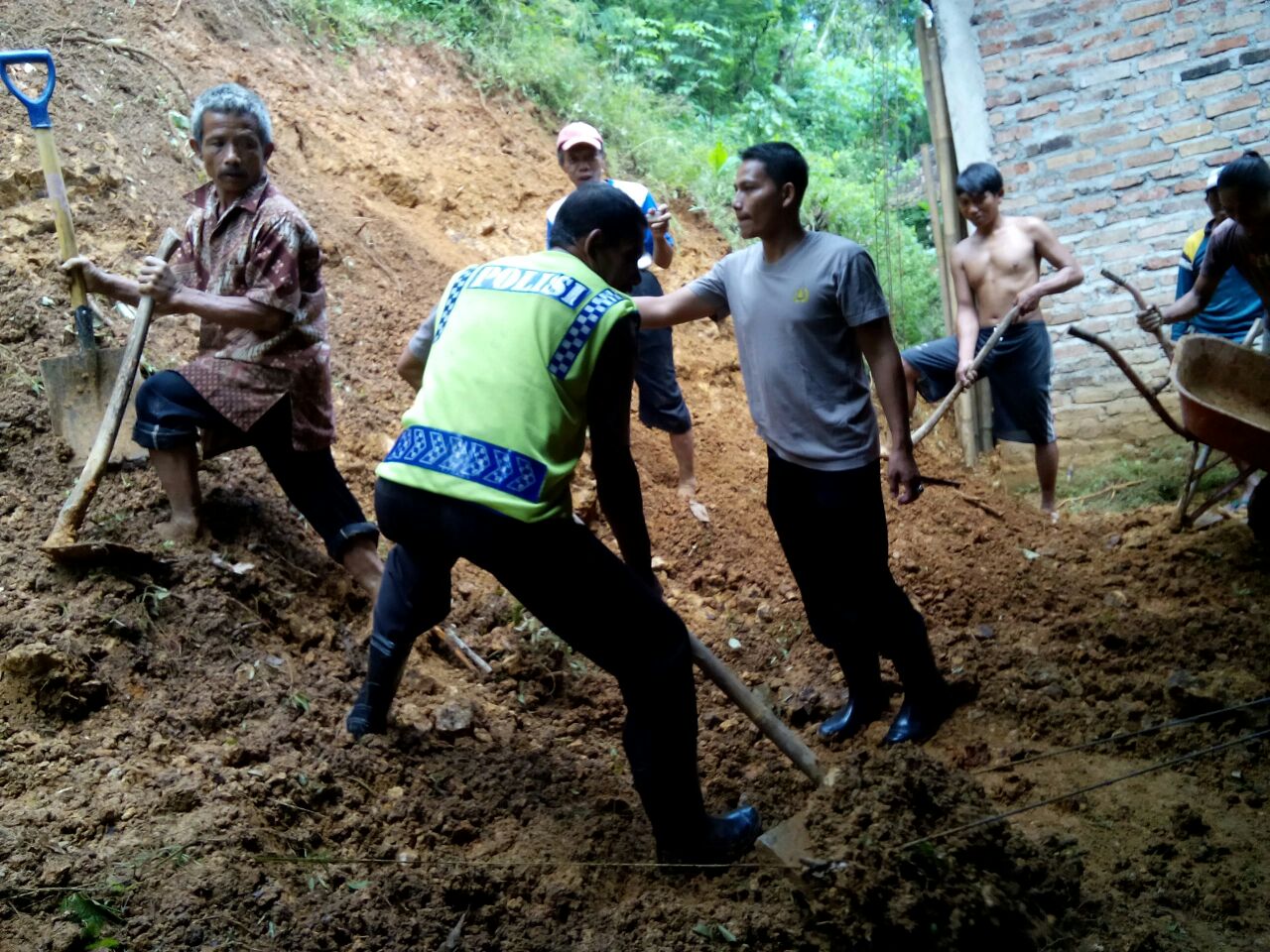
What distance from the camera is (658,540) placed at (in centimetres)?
552

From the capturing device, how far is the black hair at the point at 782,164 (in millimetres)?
3336

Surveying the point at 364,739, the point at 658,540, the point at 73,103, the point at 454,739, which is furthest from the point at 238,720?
the point at 73,103

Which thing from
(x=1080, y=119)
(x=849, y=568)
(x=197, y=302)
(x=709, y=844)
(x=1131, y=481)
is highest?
(x=197, y=302)

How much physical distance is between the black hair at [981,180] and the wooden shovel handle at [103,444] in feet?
14.5

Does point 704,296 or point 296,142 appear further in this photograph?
point 296,142

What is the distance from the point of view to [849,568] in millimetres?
3537

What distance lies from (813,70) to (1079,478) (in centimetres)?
697

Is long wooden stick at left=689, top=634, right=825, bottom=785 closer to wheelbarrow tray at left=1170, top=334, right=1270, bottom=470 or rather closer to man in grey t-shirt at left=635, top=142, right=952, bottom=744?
man in grey t-shirt at left=635, top=142, right=952, bottom=744

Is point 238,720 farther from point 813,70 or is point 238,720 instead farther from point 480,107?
point 813,70

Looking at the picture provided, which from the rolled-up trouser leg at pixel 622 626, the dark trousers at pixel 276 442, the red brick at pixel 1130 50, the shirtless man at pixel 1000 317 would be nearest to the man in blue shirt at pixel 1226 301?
the shirtless man at pixel 1000 317

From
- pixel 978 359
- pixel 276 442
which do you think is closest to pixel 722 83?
pixel 978 359

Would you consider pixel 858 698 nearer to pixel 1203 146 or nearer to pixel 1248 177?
pixel 1248 177

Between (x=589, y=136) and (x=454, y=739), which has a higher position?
(x=589, y=136)

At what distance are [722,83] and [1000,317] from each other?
658 centimetres
